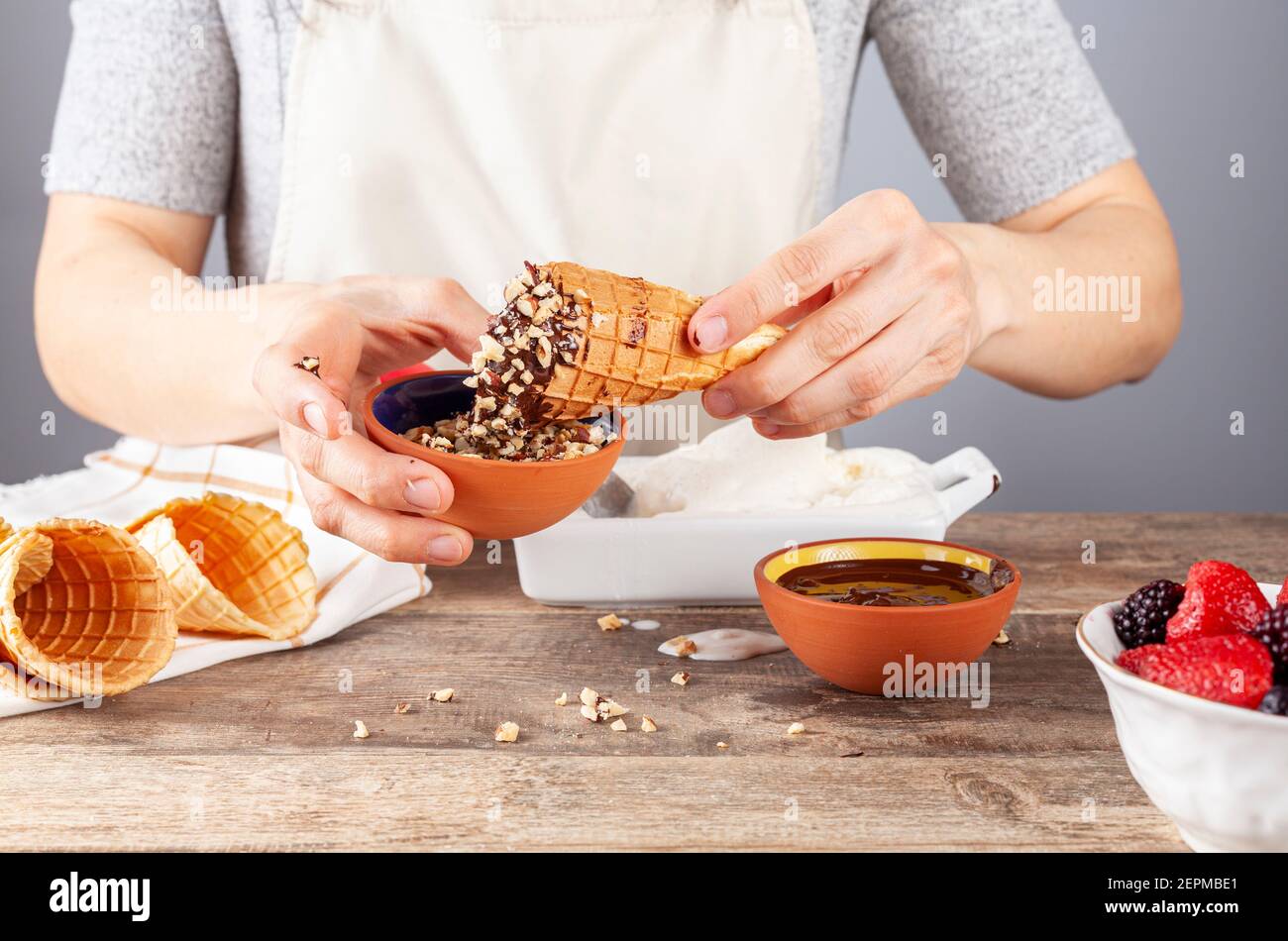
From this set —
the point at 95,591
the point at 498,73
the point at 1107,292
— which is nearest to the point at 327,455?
the point at 95,591

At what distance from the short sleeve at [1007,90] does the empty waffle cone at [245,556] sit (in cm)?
115

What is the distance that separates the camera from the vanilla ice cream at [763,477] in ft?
4.23

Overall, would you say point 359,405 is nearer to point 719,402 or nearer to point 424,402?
point 424,402

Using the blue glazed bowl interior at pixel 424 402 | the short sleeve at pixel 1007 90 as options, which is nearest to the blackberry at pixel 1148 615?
the blue glazed bowl interior at pixel 424 402

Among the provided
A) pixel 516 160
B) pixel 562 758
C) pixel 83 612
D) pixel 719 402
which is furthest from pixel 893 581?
pixel 516 160

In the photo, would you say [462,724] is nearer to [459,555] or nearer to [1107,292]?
[459,555]

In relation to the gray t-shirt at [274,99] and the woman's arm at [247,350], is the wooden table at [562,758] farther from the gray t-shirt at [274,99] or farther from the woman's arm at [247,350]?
the gray t-shirt at [274,99]

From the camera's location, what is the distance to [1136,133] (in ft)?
9.42

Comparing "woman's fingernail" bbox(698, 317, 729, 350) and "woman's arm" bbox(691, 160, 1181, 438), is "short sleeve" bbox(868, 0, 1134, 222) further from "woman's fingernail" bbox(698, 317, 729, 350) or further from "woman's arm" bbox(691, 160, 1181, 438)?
"woman's fingernail" bbox(698, 317, 729, 350)

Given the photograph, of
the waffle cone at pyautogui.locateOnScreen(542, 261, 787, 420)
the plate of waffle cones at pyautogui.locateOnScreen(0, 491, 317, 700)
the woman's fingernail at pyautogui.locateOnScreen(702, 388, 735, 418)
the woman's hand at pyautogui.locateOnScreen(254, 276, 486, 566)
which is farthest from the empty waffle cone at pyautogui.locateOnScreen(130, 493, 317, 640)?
the woman's fingernail at pyautogui.locateOnScreen(702, 388, 735, 418)

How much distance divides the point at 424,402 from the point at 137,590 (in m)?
0.31

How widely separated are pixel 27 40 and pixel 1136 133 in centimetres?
269

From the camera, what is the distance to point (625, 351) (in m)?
1.00

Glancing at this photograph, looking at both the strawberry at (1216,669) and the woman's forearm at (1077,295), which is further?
the woman's forearm at (1077,295)
